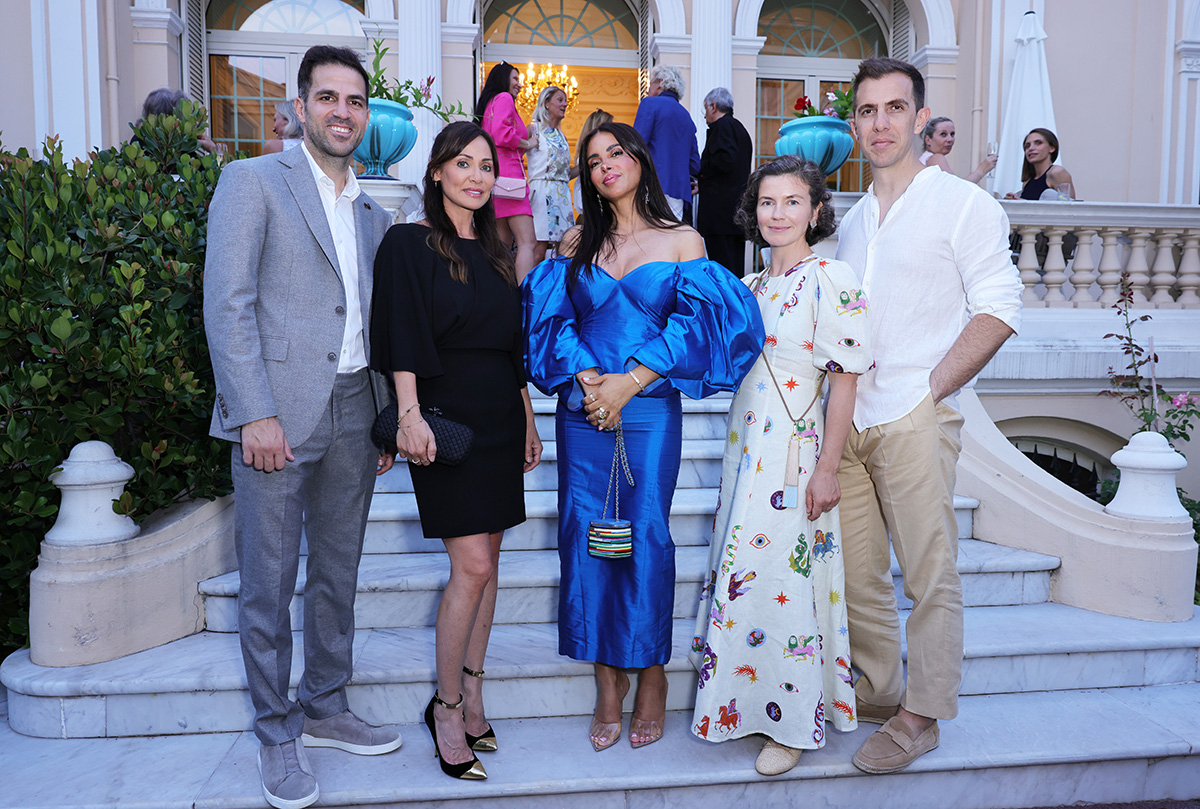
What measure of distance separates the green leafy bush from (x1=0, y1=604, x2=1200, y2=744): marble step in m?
0.53

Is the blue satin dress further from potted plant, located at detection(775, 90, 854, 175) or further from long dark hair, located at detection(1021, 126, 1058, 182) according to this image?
long dark hair, located at detection(1021, 126, 1058, 182)

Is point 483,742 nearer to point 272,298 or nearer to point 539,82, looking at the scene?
point 272,298

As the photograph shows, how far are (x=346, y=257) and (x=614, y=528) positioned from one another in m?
1.15

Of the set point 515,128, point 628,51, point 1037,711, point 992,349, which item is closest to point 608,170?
point 992,349

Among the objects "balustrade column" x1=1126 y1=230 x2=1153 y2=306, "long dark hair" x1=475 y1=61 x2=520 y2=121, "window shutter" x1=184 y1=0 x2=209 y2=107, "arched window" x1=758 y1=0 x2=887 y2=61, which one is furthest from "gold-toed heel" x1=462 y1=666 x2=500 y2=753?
"arched window" x1=758 y1=0 x2=887 y2=61

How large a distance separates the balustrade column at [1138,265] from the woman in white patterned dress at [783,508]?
4.78 meters

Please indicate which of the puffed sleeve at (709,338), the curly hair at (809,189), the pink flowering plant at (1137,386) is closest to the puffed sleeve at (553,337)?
the puffed sleeve at (709,338)

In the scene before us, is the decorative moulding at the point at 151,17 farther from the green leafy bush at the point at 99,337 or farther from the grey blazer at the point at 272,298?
the grey blazer at the point at 272,298

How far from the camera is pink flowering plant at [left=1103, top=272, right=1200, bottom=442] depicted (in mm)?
5430

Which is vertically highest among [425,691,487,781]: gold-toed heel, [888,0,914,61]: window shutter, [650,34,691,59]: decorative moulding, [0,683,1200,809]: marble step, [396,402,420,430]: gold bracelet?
[888,0,914,61]: window shutter

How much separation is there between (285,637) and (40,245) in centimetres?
159

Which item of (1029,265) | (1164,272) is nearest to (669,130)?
(1029,265)

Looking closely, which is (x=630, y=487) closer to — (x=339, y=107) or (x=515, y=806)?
(x=515, y=806)

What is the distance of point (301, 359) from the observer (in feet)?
A: 7.55
